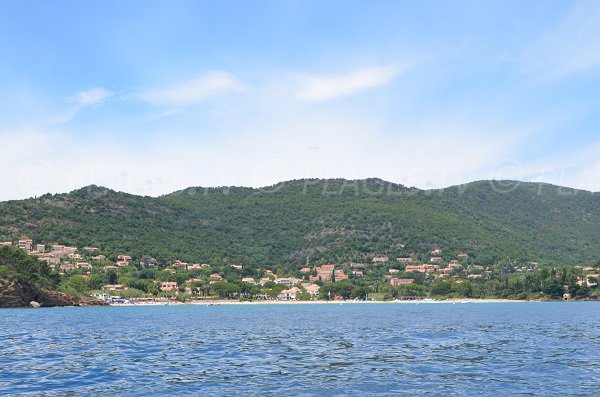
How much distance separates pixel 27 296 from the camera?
140 metres

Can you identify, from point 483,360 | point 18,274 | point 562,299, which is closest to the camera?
point 483,360

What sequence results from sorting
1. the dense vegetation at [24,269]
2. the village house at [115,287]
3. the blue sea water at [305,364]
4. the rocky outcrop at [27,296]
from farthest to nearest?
the village house at [115,287] → the dense vegetation at [24,269] → the rocky outcrop at [27,296] → the blue sea water at [305,364]

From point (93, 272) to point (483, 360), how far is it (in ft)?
592

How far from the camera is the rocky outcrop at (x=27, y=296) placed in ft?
443

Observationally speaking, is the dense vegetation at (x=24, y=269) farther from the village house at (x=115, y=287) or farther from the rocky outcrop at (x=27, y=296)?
the village house at (x=115, y=287)

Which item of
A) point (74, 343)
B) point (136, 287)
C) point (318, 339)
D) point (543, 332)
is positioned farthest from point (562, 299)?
point (74, 343)

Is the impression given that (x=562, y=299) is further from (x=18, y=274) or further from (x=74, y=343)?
(x=74, y=343)

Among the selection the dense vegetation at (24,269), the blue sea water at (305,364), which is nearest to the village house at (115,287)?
the dense vegetation at (24,269)

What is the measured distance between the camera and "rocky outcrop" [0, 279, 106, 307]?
134875 mm

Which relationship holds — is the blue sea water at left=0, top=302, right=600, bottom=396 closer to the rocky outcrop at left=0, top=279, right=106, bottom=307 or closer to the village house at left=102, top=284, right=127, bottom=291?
the rocky outcrop at left=0, top=279, right=106, bottom=307

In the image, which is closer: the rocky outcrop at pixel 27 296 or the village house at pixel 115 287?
the rocky outcrop at pixel 27 296

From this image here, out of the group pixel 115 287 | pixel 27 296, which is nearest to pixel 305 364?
pixel 27 296

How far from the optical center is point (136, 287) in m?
194

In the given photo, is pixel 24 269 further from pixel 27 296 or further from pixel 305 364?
pixel 305 364
